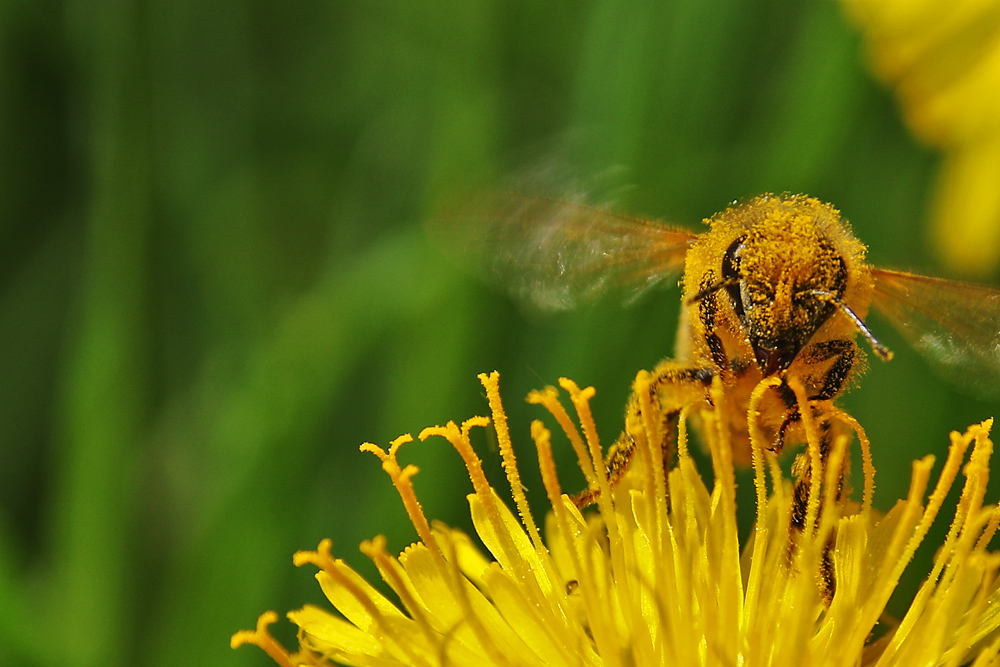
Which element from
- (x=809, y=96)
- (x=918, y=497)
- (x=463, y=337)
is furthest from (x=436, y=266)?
(x=918, y=497)

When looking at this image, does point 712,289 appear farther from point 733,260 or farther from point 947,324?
point 947,324

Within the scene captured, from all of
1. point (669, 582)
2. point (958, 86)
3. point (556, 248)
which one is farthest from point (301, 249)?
point (669, 582)

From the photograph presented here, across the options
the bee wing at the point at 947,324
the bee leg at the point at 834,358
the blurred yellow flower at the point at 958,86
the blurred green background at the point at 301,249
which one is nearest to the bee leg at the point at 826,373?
the bee leg at the point at 834,358

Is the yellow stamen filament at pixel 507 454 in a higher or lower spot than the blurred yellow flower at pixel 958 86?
lower

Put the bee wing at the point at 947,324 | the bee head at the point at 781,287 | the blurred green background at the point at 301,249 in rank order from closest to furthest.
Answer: the bee head at the point at 781,287 < the bee wing at the point at 947,324 < the blurred green background at the point at 301,249

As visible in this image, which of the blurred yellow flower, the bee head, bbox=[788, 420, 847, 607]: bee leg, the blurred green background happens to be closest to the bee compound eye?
the bee head

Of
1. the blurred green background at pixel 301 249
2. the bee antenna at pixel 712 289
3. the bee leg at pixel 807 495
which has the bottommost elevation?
the bee leg at pixel 807 495

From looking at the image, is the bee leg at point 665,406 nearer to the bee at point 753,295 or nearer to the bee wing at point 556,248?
the bee at point 753,295

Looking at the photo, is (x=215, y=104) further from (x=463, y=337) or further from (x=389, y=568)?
(x=389, y=568)
